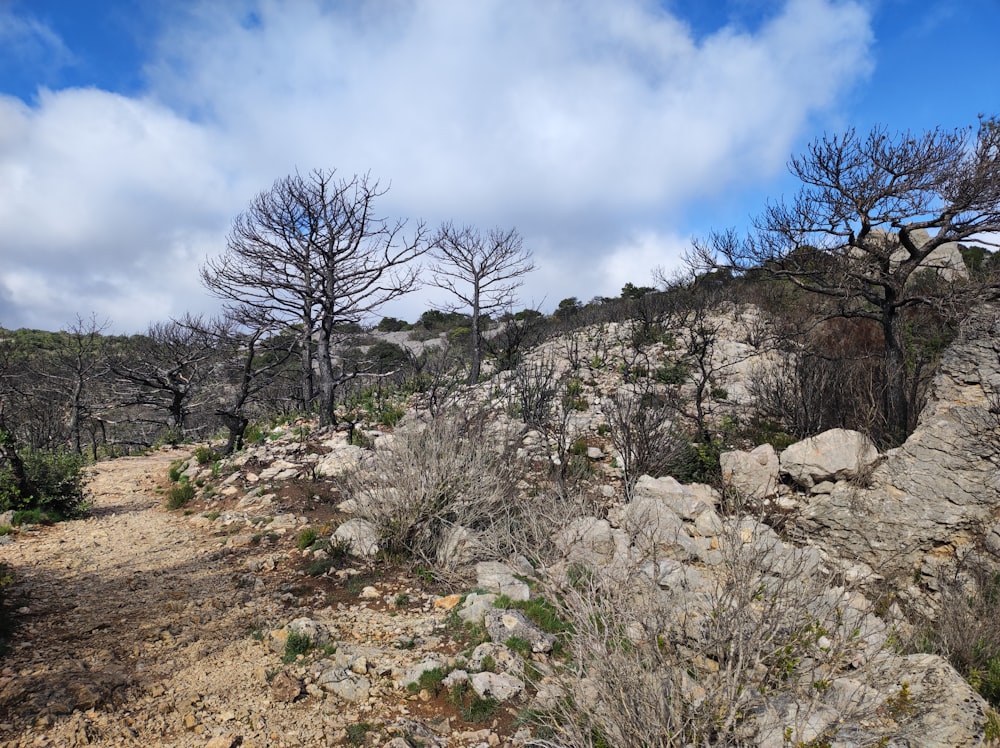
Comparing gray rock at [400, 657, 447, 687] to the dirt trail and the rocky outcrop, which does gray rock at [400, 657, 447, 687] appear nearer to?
the dirt trail

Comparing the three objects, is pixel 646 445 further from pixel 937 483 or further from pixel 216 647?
pixel 216 647

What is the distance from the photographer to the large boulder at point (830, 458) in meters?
6.73

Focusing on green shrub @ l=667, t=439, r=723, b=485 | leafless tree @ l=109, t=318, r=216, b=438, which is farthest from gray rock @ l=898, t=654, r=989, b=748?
leafless tree @ l=109, t=318, r=216, b=438

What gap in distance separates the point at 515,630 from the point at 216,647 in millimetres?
2220

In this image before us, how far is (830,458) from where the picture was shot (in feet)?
22.6

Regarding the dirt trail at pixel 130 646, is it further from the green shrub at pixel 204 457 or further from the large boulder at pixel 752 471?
the large boulder at pixel 752 471

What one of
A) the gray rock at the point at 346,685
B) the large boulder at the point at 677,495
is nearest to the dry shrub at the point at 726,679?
the gray rock at the point at 346,685

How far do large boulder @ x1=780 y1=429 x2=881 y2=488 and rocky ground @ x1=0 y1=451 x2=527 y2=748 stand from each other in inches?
203

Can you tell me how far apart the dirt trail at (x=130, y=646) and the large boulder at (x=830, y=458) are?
21.7 feet

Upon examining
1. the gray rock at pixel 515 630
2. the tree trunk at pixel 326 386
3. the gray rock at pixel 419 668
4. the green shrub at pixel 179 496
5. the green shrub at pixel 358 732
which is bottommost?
the green shrub at pixel 358 732

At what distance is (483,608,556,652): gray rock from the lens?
403 cm

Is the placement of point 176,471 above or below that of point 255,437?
below

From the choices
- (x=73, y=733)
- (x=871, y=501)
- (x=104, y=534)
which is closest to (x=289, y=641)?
(x=73, y=733)

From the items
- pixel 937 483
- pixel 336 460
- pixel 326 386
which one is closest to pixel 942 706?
pixel 937 483
